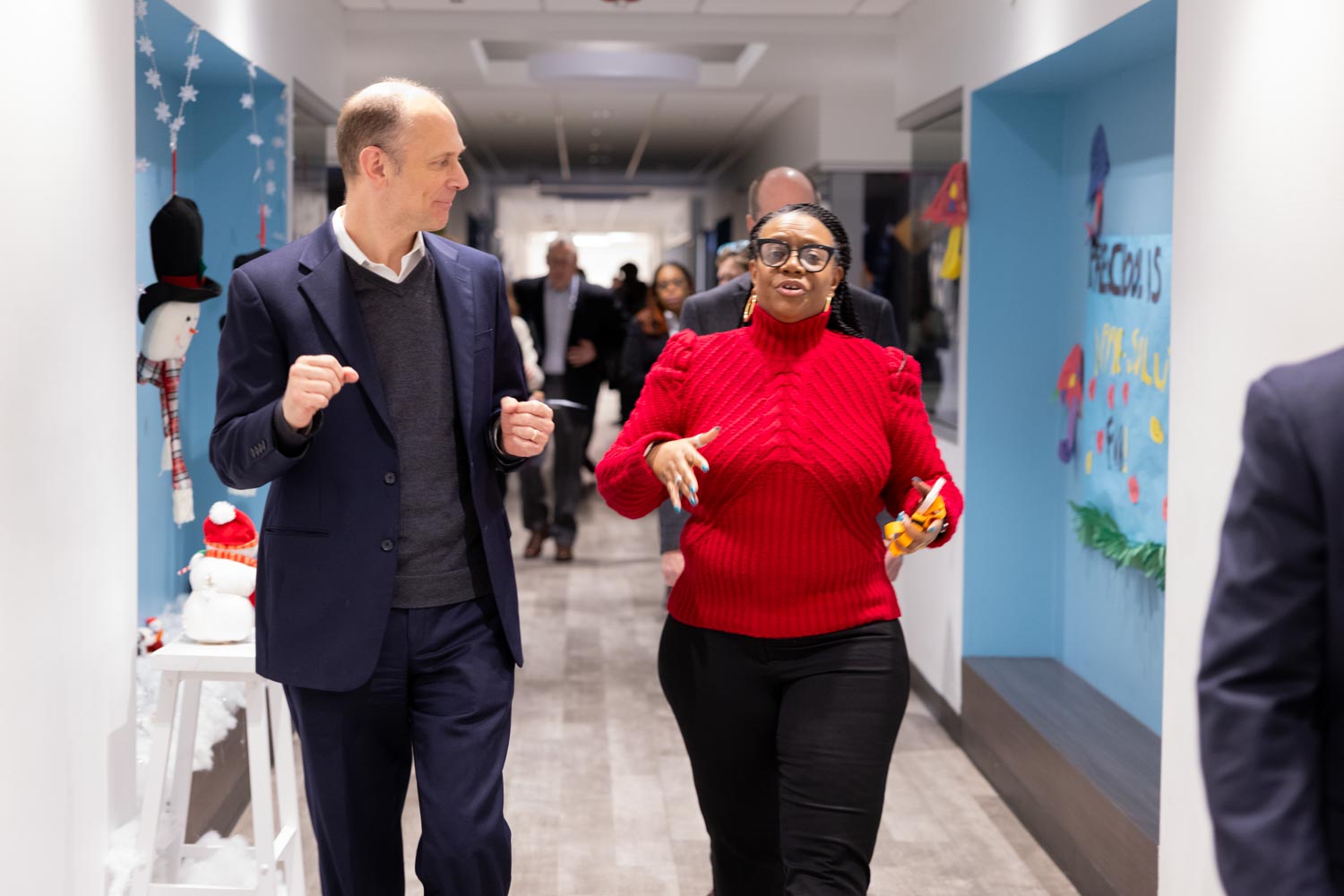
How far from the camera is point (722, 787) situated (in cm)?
260

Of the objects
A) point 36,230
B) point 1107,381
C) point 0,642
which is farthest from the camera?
point 1107,381

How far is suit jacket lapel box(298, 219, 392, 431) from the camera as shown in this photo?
229cm

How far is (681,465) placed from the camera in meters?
2.35

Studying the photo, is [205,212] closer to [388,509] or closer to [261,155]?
[261,155]

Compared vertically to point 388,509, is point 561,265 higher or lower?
higher

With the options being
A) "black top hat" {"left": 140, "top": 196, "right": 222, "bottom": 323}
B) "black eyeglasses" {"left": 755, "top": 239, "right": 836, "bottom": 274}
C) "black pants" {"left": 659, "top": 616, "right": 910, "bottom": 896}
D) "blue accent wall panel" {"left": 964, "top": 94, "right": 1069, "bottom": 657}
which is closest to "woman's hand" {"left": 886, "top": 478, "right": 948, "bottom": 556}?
"black pants" {"left": 659, "top": 616, "right": 910, "bottom": 896}

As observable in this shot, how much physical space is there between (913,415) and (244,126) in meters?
3.12

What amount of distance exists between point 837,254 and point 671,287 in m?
4.48

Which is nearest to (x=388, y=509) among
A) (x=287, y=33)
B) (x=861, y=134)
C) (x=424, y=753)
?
(x=424, y=753)

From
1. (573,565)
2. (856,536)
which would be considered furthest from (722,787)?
(573,565)

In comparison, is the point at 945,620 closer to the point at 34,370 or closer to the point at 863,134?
the point at 34,370

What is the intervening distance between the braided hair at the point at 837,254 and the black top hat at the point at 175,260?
167cm

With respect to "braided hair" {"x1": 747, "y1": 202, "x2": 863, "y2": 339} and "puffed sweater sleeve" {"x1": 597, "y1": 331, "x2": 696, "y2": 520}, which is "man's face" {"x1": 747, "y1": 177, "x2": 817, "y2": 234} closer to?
"braided hair" {"x1": 747, "y1": 202, "x2": 863, "y2": 339}

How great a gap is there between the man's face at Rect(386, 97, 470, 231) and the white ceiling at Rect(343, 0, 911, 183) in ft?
14.0
